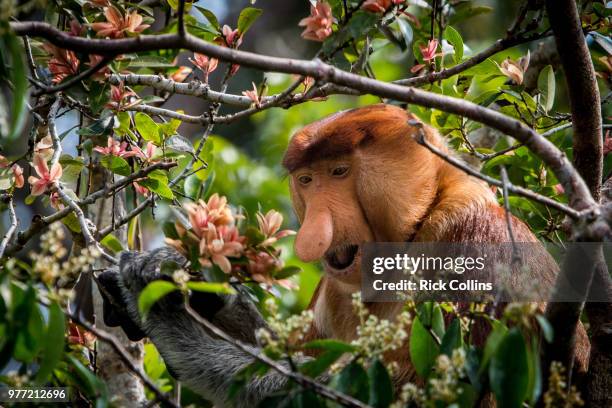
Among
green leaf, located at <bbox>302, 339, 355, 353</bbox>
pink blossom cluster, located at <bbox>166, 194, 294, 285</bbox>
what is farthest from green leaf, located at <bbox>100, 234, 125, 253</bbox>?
green leaf, located at <bbox>302, 339, 355, 353</bbox>

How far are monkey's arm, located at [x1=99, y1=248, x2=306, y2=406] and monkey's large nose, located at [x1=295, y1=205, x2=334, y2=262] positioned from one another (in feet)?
2.39

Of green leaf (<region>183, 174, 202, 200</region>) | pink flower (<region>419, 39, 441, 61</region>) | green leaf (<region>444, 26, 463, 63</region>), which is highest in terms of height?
green leaf (<region>444, 26, 463, 63</region>)

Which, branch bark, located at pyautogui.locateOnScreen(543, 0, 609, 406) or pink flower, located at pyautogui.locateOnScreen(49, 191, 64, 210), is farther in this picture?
pink flower, located at pyautogui.locateOnScreen(49, 191, 64, 210)

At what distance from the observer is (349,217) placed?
4.09 meters

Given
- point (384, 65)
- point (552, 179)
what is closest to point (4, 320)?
point (552, 179)

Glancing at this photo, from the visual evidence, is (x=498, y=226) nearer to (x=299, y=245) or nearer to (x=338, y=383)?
(x=299, y=245)

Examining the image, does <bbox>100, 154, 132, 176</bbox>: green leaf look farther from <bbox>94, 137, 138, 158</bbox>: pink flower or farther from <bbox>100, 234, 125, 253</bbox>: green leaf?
<bbox>100, 234, 125, 253</bbox>: green leaf

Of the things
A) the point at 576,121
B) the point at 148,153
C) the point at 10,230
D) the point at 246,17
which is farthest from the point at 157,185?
the point at 576,121

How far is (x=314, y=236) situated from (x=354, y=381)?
1273 mm

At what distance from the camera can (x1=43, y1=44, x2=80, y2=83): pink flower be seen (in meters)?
3.57

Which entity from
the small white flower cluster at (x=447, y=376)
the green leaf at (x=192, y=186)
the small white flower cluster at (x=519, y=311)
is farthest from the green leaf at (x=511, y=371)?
the green leaf at (x=192, y=186)

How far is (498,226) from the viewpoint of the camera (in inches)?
158

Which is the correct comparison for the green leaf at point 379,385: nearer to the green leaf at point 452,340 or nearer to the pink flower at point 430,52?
the green leaf at point 452,340

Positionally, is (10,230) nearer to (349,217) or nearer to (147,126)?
(147,126)
